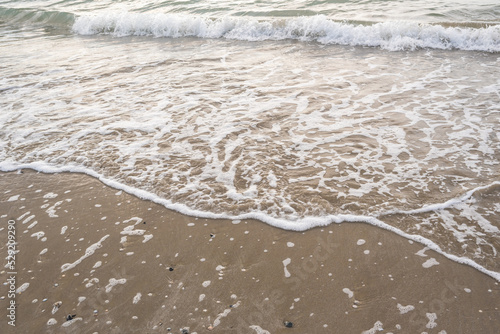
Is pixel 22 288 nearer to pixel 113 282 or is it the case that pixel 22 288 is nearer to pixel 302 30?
pixel 113 282

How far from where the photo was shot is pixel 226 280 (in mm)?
2812

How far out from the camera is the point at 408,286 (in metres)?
2.67

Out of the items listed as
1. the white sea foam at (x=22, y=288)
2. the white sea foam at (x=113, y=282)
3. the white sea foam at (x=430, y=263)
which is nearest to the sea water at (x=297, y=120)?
the white sea foam at (x=430, y=263)

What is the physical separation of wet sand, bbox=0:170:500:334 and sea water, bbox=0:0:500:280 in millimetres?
240

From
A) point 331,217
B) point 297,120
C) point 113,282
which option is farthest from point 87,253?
point 297,120

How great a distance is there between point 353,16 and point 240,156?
8.43m

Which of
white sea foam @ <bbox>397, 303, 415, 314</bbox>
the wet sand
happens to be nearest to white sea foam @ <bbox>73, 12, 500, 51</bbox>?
the wet sand

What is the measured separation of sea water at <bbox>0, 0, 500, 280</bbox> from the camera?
3584 millimetres

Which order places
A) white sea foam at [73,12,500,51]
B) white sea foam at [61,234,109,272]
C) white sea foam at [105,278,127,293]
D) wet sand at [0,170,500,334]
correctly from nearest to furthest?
wet sand at [0,170,500,334] < white sea foam at [105,278,127,293] < white sea foam at [61,234,109,272] < white sea foam at [73,12,500,51]

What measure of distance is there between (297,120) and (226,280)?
3051 millimetres

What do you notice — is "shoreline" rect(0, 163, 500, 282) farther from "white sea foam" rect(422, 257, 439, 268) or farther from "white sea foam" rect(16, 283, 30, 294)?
"white sea foam" rect(16, 283, 30, 294)

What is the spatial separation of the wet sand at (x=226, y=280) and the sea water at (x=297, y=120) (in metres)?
0.24

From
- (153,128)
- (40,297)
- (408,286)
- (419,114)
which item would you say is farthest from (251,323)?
(419,114)

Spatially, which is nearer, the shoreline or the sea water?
the shoreline
